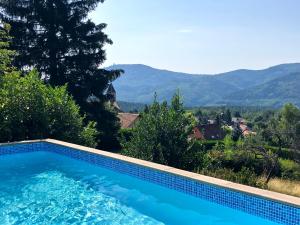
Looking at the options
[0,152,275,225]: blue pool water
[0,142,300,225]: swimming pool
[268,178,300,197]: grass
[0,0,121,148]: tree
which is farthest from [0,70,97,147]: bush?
[0,0,121,148]: tree

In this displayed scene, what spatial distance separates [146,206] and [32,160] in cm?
478

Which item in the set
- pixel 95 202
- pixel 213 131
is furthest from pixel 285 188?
pixel 213 131

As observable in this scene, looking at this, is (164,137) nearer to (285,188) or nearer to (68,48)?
(285,188)

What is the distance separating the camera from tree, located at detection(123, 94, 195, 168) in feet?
35.2

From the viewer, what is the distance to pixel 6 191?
7.57 metres

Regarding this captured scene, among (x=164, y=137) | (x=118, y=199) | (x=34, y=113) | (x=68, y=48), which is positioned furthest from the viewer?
(x=68, y=48)

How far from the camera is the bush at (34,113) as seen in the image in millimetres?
11375

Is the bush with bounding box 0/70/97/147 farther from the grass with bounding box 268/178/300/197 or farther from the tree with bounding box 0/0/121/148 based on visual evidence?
the tree with bounding box 0/0/121/148

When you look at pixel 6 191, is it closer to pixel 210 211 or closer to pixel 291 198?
pixel 210 211

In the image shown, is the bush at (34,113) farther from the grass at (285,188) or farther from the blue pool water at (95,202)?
the grass at (285,188)

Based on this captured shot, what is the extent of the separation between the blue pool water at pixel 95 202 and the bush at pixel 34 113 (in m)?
2.56

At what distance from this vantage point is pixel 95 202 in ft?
22.3

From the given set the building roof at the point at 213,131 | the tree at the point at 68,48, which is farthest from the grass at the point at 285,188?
the building roof at the point at 213,131

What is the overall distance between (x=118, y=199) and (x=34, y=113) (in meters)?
5.70
